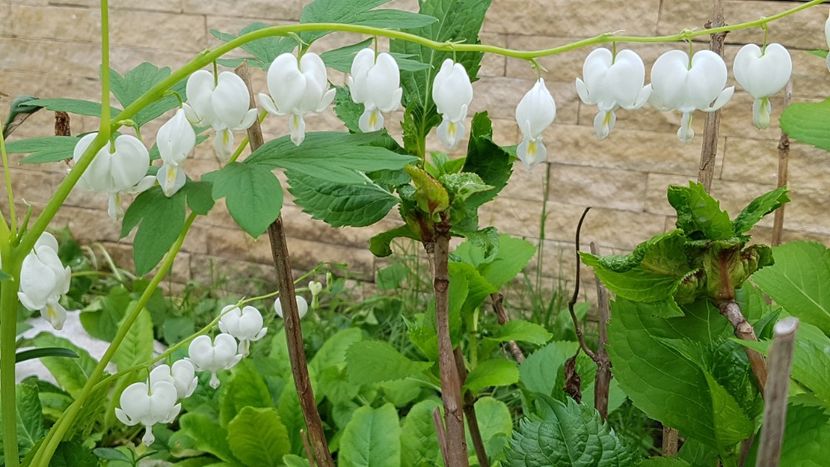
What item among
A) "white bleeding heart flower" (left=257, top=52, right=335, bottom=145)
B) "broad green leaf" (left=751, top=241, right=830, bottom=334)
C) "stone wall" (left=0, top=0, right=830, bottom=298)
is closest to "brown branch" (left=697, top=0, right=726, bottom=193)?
"broad green leaf" (left=751, top=241, right=830, bottom=334)

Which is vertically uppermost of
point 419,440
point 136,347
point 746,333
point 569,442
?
point 746,333

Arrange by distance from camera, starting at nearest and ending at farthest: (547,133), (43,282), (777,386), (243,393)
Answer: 1. (777,386)
2. (43,282)
3. (243,393)
4. (547,133)

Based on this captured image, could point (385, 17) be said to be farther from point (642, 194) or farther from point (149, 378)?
point (642, 194)

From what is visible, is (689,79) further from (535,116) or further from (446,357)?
(446,357)

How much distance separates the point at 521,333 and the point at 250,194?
23.1 inches

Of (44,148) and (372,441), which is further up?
(44,148)

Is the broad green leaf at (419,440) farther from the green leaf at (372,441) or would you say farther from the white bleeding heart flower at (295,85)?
the white bleeding heart flower at (295,85)

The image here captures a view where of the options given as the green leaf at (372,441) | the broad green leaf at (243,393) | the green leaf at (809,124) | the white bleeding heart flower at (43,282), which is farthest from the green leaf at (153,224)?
the broad green leaf at (243,393)

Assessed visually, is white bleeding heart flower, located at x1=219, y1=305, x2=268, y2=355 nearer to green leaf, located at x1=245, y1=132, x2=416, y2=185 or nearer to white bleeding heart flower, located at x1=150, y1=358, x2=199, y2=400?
white bleeding heart flower, located at x1=150, y1=358, x2=199, y2=400

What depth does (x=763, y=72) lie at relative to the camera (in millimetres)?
649

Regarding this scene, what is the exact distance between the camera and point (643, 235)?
2250 millimetres

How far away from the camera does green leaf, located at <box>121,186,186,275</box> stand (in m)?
0.58

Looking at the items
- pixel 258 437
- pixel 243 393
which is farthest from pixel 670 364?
pixel 243 393

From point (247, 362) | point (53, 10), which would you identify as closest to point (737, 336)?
point (247, 362)
